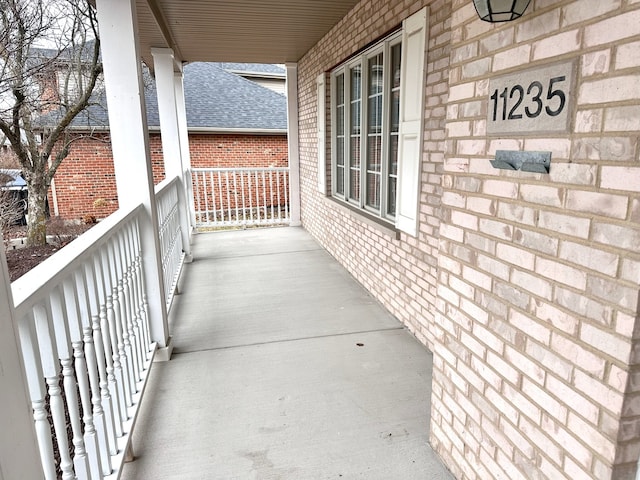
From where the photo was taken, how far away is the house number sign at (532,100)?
1.11m

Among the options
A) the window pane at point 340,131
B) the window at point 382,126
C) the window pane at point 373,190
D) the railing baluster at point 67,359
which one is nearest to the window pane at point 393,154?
the window at point 382,126

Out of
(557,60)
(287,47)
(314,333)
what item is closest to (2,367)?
(557,60)

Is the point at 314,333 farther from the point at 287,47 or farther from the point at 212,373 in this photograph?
the point at 287,47

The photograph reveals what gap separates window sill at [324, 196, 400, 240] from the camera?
343cm

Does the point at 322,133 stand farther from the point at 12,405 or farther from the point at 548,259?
the point at 12,405

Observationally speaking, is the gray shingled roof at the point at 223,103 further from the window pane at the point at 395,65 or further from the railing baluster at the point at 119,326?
the railing baluster at the point at 119,326

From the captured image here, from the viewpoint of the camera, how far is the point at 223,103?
12078 millimetres

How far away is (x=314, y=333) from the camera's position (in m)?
3.23

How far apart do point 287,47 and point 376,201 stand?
3239 mm

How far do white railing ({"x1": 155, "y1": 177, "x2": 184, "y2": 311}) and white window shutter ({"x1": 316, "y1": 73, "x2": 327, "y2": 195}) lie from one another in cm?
193

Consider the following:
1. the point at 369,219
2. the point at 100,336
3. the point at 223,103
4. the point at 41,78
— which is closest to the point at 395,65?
the point at 369,219

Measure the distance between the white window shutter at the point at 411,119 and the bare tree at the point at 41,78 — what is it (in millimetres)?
4855

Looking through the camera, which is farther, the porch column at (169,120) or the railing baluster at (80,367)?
the porch column at (169,120)

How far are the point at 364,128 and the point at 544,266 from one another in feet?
10.2
